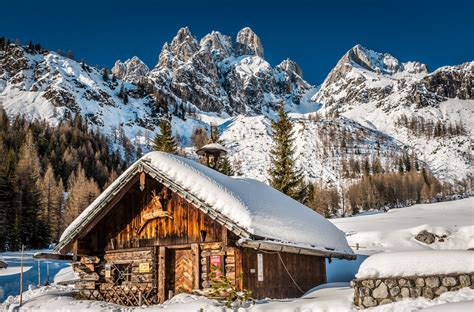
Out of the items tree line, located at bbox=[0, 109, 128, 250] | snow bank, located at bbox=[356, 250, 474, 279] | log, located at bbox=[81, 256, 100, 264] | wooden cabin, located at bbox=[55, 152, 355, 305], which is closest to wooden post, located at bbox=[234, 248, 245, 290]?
wooden cabin, located at bbox=[55, 152, 355, 305]

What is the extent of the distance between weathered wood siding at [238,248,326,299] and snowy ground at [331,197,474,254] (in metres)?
16.2

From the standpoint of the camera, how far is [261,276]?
51.4ft

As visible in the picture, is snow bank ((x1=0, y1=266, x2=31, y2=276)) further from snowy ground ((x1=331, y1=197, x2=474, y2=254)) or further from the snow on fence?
the snow on fence

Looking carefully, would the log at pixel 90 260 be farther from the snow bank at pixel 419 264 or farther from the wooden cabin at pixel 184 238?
the snow bank at pixel 419 264

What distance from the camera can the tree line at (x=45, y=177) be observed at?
6094cm

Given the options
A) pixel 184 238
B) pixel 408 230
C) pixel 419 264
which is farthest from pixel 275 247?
pixel 408 230

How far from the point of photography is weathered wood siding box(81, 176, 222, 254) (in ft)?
54.0

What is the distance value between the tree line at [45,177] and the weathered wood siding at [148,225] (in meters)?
45.7

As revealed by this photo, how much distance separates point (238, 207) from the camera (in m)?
15.0

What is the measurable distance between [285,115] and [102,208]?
2711 centimetres

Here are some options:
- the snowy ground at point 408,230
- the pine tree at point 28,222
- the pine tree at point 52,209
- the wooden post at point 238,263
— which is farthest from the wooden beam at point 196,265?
the pine tree at point 52,209

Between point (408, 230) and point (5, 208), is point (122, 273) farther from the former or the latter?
point (5, 208)

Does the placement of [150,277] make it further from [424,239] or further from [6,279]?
[424,239]

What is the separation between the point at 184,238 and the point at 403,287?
7812mm
